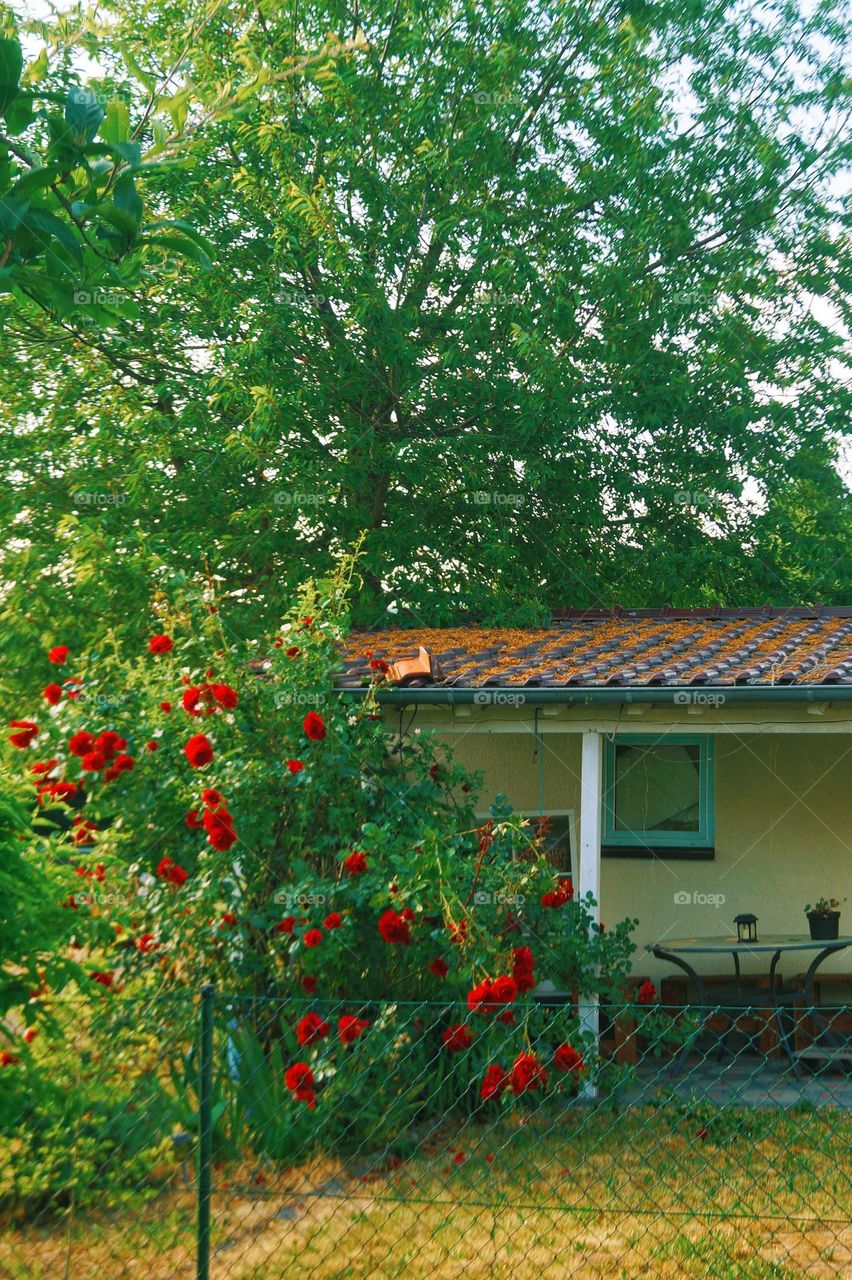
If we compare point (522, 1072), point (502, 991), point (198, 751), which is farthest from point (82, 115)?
point (198, 751)

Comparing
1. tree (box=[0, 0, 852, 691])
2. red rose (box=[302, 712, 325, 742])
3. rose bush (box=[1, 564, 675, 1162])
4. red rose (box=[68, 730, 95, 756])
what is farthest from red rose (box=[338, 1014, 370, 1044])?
tree (box=[0, 0, 852, 691])

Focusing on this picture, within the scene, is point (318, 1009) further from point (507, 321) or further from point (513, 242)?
point (513, 242)

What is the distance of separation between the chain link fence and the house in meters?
1.94

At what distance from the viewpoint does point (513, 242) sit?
16.0 meters

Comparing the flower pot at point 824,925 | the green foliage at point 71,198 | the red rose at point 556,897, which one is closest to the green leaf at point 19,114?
the green foliage at point 71,198

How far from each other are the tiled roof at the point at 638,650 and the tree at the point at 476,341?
1706 mm

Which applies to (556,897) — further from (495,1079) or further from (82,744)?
(82,744)

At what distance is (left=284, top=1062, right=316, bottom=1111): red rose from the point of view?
5.89 metres

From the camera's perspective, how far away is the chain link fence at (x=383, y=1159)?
5.14 metres

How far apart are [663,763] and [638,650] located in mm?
1320

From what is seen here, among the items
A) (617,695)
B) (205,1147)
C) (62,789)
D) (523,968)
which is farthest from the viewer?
(617,695)

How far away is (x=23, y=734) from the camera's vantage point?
716 centimetres

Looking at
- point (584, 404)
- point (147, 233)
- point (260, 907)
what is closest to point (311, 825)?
point (260, 907)

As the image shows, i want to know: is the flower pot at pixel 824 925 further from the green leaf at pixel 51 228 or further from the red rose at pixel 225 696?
the green leaf at pixel 51 228
